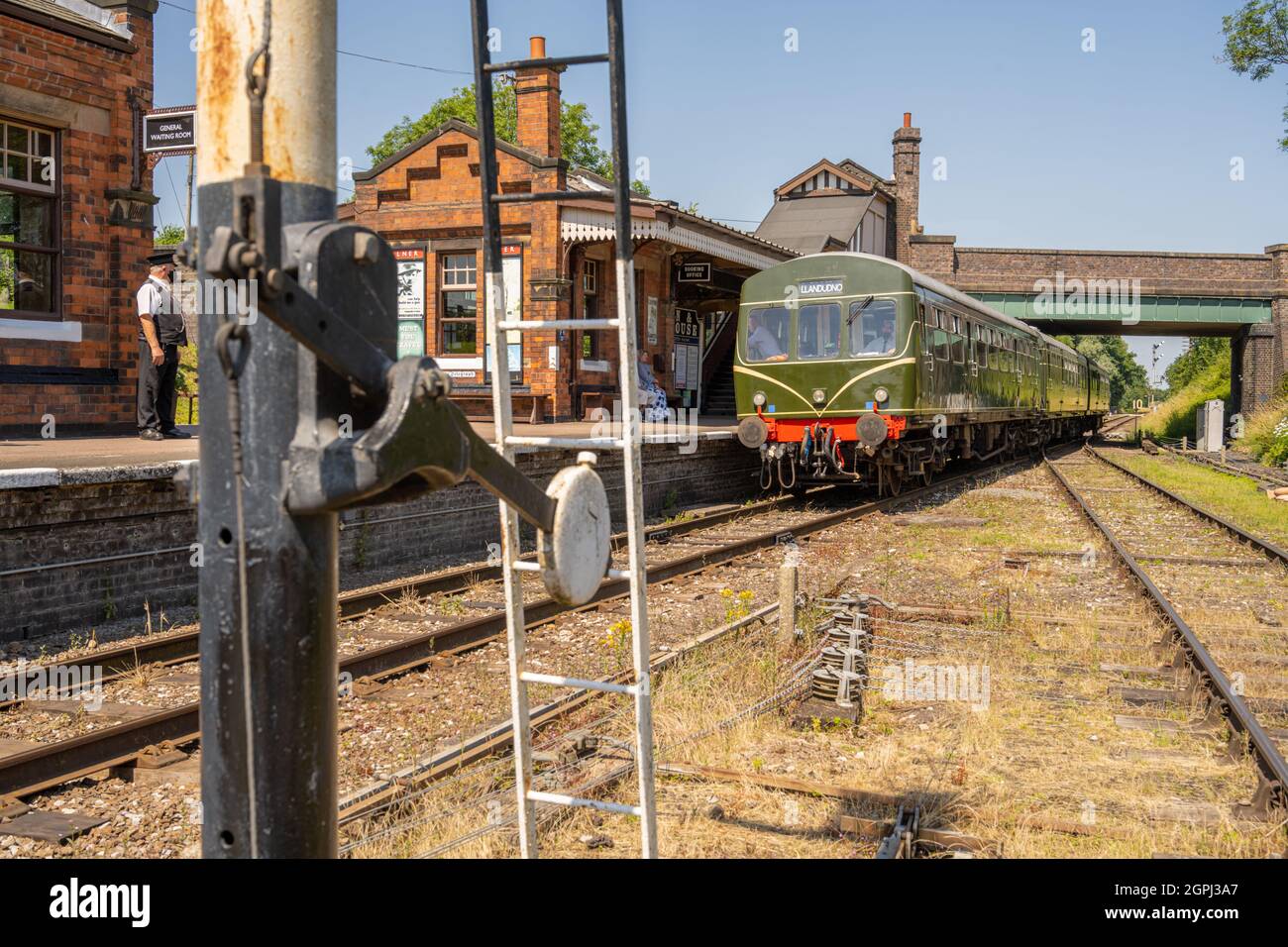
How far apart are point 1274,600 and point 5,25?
42.1ft

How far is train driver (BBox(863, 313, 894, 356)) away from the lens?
1464 centimetres

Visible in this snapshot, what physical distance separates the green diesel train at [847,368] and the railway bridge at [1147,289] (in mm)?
20940

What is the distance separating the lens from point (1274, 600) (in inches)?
350

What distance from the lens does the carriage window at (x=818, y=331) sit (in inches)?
591

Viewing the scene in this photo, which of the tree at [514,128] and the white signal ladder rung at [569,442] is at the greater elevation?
the tree at [514,128]

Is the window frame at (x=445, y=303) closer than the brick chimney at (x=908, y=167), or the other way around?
the window frame at (x=445, y=303)

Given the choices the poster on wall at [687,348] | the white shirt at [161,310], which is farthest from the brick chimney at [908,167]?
the white shirt at [161,310]

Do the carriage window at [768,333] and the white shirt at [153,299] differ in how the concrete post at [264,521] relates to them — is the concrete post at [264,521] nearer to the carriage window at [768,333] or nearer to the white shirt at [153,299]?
the white shirt at [153,299]

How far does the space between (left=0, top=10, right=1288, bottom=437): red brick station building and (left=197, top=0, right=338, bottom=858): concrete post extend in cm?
495

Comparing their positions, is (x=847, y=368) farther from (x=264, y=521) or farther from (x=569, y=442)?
(x=264, y=521)

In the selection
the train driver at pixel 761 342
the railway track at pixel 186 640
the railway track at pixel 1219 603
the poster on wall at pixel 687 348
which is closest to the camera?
the railway track at pixel 1219 603

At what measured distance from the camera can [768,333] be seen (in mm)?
15562

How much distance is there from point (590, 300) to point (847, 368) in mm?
6409
